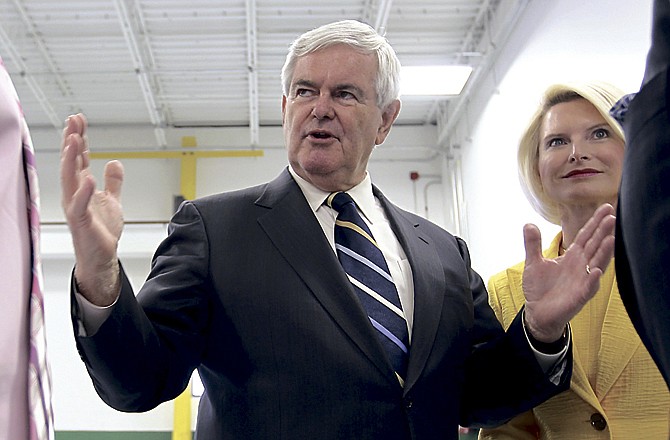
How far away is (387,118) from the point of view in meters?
2.14

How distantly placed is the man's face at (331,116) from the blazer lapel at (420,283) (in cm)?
18

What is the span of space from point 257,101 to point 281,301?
6.51 meters

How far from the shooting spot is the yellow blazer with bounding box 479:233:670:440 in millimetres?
1659

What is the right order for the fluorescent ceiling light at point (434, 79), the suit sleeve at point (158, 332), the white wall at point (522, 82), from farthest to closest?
the fluorescent ceiling light at point (434, 79) < the white wall at point (522, 82) < the suit sleeve at point (158, 332)

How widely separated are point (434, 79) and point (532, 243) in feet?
18.0

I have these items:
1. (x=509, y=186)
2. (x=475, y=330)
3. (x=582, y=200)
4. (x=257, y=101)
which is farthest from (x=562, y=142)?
(x=257, y=101)

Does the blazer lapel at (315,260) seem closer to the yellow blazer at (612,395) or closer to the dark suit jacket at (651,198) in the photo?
the yellow blazer at (612,395)

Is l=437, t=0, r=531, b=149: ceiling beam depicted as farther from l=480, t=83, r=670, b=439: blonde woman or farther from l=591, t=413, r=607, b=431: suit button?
l=591, t=413, r=607, b=431: suit button

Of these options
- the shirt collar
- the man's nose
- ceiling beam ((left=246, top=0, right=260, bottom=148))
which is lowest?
the shirt collar

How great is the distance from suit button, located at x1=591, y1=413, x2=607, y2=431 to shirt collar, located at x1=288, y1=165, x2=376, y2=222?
2.41ft

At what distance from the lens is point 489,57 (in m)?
6.54

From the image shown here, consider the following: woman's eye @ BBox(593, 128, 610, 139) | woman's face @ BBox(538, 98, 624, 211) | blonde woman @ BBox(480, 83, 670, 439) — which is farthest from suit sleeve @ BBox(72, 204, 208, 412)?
woman's eye @ BBox(593, 128, 610, 139)

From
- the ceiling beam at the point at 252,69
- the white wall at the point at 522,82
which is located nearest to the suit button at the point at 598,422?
the white wall at the point at 522,82

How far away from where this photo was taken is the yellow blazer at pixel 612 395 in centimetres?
166
